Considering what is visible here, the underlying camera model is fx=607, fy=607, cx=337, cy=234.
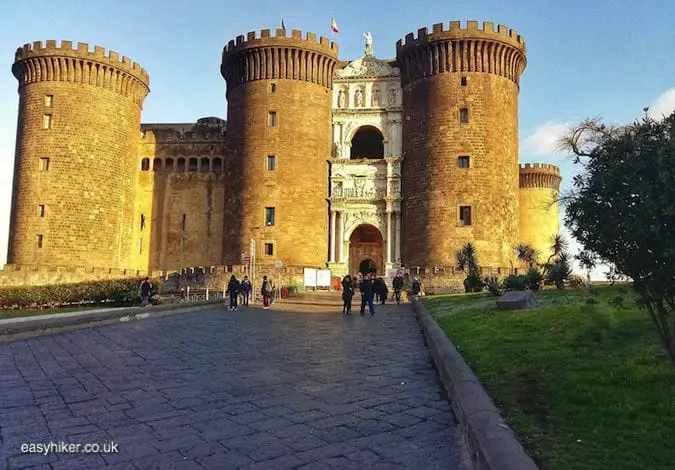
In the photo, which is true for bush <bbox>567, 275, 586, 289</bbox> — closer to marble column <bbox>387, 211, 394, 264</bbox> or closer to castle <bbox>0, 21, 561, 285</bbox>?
castle <bbox>0, 21, 561, 285</bbox>

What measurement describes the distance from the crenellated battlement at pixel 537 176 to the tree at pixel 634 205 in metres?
42.3

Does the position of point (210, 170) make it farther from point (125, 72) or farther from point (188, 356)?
point (188, 356)

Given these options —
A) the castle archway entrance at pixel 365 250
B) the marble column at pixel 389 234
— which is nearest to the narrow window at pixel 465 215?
the marble column at pixel 389 234

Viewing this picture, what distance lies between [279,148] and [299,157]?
1.30 m

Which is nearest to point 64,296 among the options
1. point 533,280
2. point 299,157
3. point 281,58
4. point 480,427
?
point 299,157

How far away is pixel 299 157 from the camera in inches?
1430

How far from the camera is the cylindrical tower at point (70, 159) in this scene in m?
35.2

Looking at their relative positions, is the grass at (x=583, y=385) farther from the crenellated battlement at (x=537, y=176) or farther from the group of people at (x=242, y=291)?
the crenellated battlement at (x=537, y=176)

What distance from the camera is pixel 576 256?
6.17 meters

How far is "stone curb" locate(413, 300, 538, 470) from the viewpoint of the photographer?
133 inches

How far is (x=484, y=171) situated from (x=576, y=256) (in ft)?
95.8

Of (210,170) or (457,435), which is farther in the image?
(210,170)

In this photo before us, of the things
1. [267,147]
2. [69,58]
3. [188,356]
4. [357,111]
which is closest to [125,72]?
[69,58]

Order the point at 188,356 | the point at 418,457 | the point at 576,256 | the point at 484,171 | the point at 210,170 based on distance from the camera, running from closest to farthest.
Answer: the point at 418,457 → the point at 576,256 → the point at 188,356 → the point at 484,171 → the point at 210,170
